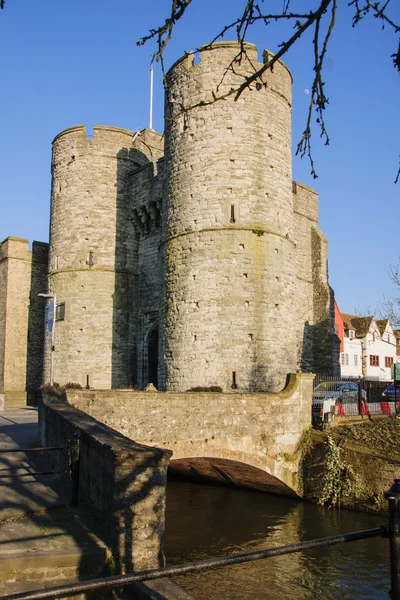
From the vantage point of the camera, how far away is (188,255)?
59.7 feet

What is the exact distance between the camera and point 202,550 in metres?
10.5

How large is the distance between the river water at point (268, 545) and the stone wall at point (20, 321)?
47.7ft

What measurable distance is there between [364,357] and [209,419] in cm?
3895

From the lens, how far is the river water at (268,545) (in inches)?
351

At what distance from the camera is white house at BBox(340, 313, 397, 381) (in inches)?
1842

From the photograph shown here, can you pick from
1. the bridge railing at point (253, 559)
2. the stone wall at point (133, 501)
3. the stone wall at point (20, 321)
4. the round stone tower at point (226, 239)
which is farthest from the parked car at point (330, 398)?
the stone wall at point (20, 321)

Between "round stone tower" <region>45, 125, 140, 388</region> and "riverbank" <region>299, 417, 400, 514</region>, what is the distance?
10.5 m

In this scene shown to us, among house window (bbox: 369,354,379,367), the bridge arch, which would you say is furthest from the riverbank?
house window (bbox: 369,354,379,367)

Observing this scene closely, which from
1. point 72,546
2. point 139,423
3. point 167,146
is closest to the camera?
point 72,546

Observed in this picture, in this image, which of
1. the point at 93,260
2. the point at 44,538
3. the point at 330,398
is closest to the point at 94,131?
the point at 93,260

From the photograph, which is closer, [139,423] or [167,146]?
[139,423]

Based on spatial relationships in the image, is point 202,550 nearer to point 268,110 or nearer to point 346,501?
point 346,501

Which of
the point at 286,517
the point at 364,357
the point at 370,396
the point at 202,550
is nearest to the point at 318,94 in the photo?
the point at 202,550

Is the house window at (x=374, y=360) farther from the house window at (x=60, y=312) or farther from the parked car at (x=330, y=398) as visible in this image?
the house window at (x=60, y=312)
